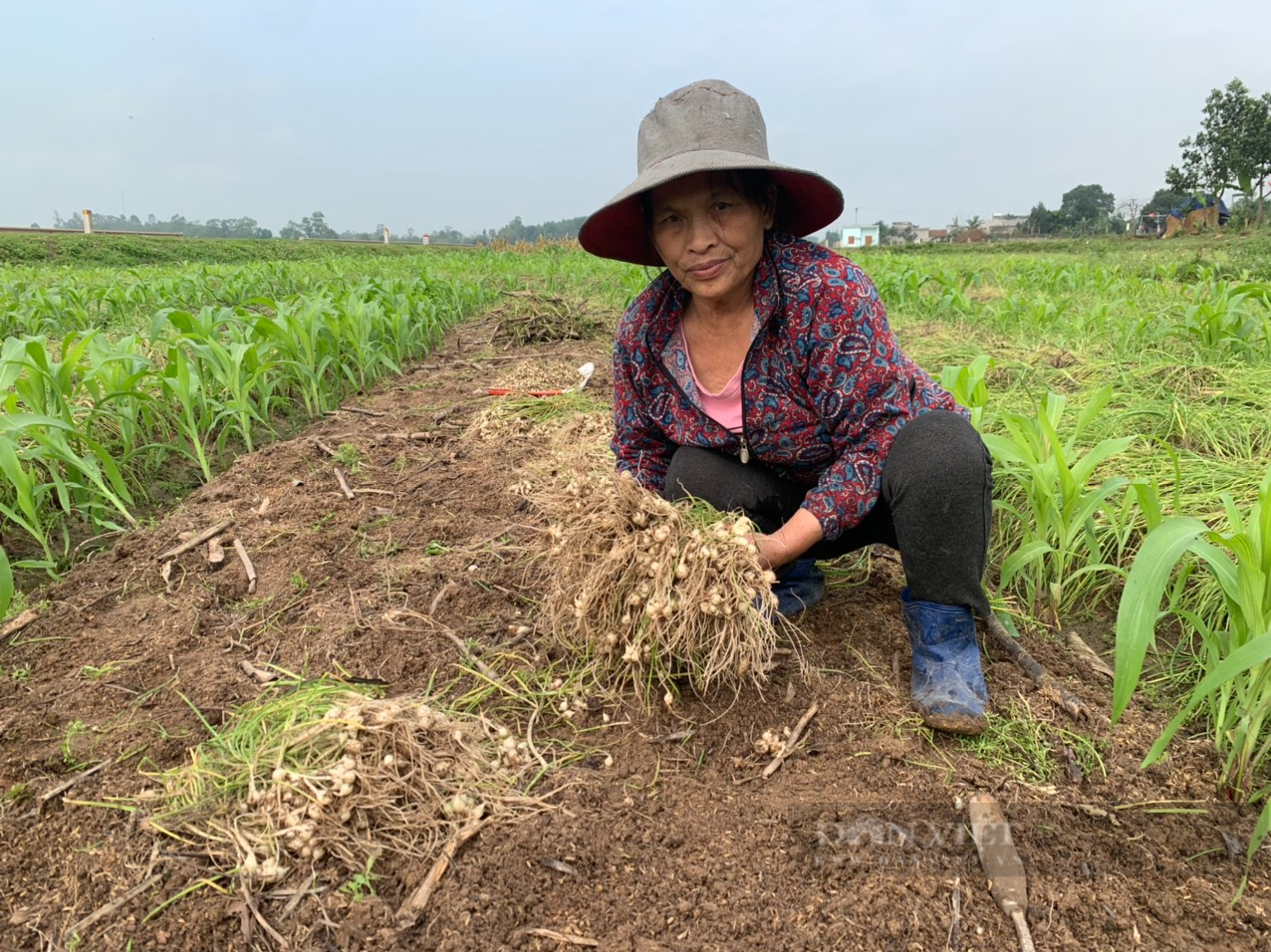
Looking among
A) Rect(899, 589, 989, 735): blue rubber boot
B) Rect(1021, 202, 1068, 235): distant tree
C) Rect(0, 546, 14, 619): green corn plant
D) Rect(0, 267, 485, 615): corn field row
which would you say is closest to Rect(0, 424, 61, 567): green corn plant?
Rect(0, 267, 485, 615): corn field row

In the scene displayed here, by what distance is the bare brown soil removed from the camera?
0.95m

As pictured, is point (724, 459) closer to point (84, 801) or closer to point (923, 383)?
point (923, 383)

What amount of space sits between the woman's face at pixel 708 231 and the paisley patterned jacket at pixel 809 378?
0.07m

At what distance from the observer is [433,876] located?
1.01 meters

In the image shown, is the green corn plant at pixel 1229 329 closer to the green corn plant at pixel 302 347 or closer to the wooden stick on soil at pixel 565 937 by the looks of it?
the wooden stick on soil at pixel 565 937

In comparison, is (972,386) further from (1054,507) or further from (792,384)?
(792,384)

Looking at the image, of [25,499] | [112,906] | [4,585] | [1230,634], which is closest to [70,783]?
[112,906]

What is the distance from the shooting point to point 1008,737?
1.28 metres

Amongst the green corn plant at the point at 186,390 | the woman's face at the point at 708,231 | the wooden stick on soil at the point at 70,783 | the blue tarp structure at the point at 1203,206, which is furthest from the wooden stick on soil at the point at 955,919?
the blue tarp structure at the point at 1203,206

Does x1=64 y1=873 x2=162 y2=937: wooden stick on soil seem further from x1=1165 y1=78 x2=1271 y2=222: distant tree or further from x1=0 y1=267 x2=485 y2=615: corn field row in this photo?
x1=1165 y1=78 x2=1271 y2=222: distant tree

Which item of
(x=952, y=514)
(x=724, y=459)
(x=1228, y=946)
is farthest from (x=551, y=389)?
(x=1228, y=946)

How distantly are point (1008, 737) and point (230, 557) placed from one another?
1930 millimetres

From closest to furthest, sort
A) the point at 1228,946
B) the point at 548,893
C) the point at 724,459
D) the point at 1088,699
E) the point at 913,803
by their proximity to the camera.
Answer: the point at 1228,946, the point at 548,893, the point at 913,803, the point at 1088,699, the point at 724,459

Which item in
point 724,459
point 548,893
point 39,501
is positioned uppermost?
point 724,459
